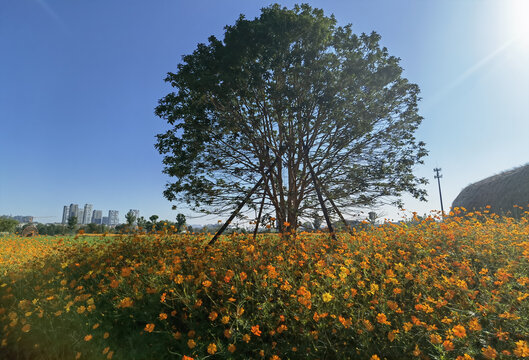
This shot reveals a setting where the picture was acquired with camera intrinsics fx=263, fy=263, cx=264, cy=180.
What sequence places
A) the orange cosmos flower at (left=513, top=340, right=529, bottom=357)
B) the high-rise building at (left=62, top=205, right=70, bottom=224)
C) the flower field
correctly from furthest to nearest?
the high-rise building at (left=62, top=205, right=70, bottom=224) < the flower field < the orange cosmos flower at (left=513, top=340, right=529, bottom=357)

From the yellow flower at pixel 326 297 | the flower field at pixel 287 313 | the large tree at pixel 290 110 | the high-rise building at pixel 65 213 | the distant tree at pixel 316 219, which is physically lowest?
the flower field at pixel 287 313

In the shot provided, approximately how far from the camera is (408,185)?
7711 mm

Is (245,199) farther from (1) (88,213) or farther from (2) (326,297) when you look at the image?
(1) (88,213)

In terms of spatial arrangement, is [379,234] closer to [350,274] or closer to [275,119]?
[350,274]

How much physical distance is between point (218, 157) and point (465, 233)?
20.8ft

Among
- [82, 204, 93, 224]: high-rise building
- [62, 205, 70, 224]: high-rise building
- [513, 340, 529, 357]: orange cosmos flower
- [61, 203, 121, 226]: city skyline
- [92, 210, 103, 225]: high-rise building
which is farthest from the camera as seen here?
[92, 210, 103, 225]: high-rise building

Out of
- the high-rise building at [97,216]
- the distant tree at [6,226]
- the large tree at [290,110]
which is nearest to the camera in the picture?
the large tree at [290,110]

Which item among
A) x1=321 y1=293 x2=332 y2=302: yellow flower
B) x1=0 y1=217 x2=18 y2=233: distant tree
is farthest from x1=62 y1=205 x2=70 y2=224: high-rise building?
x1=321 y1=293 x2=332 y2=302: yellow flower

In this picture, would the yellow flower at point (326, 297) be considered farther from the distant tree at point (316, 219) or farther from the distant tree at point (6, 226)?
the distant tree at point (6, 226)

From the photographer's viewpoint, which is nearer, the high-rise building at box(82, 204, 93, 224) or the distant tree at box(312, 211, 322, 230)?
the distant tree at box(312, 211, 322, 230)

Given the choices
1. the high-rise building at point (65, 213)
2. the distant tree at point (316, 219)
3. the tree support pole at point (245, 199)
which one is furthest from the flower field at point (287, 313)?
the high-rise building at point (65, 213)

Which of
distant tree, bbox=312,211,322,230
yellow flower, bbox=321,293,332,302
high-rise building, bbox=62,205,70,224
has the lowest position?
yellow flower, bbox=321,293,332,302

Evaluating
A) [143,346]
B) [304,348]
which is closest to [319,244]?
[304,348]

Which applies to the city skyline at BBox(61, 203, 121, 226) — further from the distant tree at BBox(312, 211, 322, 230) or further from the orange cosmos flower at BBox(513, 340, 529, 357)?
the orange cosmos flower at BBox(513, 340, 529, 357)
